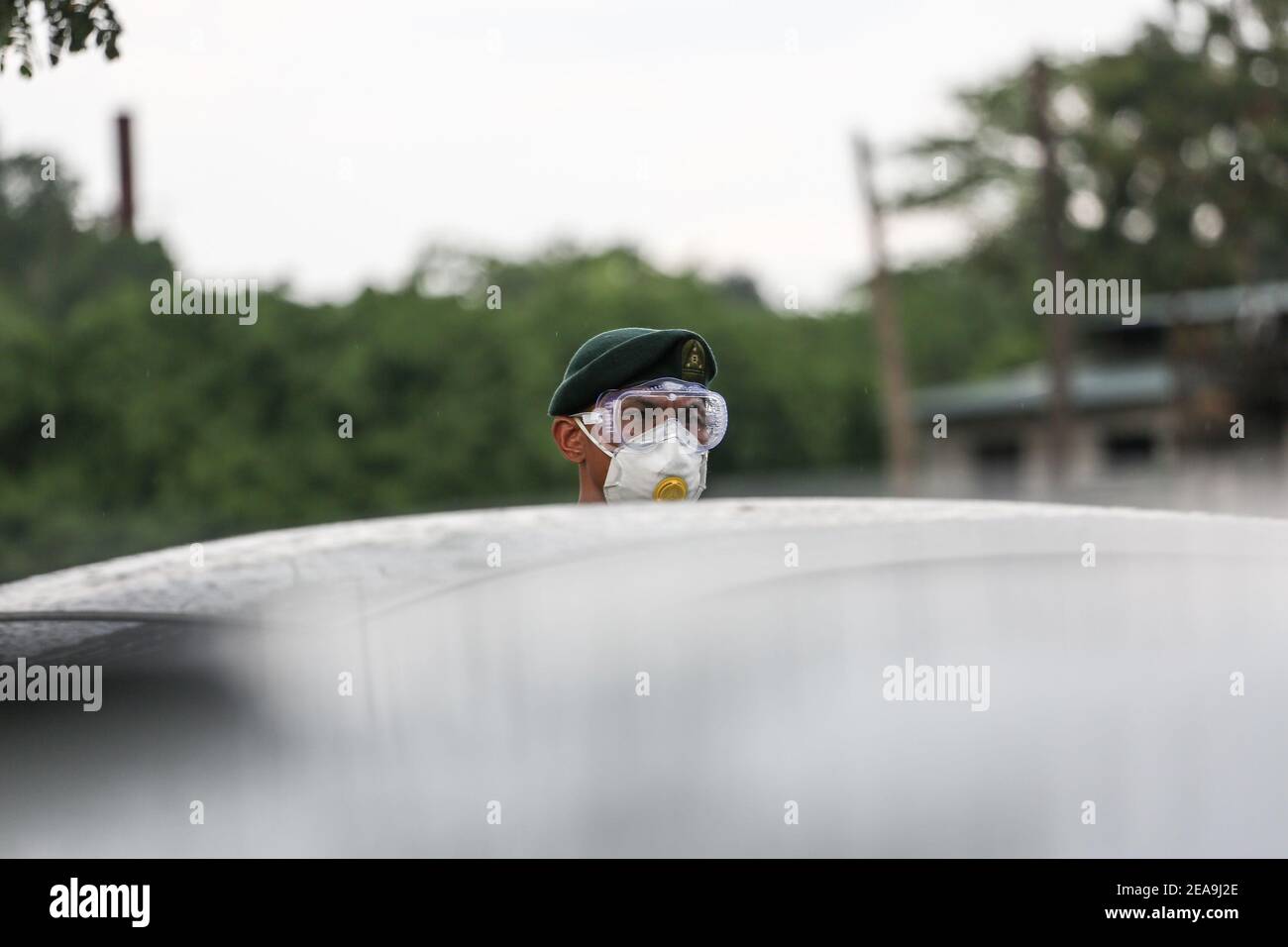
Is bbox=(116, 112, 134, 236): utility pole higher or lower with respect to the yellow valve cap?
higher

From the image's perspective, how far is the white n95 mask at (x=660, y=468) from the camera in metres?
2.49

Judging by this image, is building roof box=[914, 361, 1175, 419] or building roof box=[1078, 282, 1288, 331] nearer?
building roof box=[1078, 282, 1288, 331]

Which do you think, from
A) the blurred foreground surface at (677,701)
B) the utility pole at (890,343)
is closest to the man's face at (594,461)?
the blurred foreground surface at (677,701)

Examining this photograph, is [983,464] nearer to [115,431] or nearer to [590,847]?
[115,431]

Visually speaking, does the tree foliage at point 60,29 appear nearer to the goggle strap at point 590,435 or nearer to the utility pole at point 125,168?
the goggle strap at point 590,435

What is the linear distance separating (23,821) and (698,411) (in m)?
1.21

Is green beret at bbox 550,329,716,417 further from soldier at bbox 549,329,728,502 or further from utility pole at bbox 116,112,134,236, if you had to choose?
utility pole at bbox 116,112,134,236

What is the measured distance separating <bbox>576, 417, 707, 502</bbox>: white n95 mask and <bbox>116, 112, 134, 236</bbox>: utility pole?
2755cm

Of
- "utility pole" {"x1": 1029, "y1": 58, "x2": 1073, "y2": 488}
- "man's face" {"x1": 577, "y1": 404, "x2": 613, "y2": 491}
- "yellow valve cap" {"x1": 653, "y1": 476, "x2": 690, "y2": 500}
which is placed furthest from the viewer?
"utility pole" {"x1": 1029, "y1": 58, "x2": 1073, "y2": 488}

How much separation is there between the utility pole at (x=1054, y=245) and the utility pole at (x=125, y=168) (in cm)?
1540

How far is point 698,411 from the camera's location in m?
2.58

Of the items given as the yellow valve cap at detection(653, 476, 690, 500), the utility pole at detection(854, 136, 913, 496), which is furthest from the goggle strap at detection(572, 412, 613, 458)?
the utility pole at detection(854, 136, 913, 496)

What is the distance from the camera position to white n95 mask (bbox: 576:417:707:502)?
2494 millimetres
